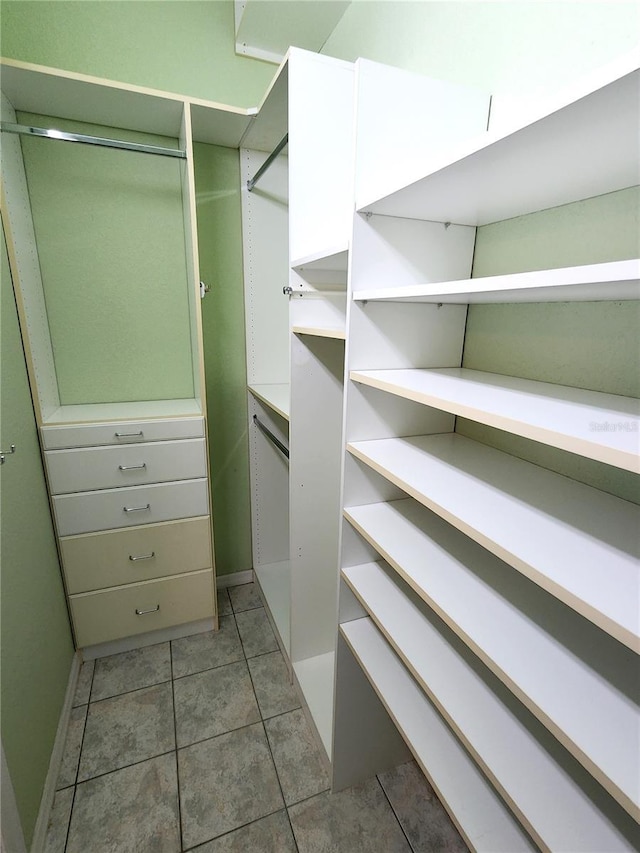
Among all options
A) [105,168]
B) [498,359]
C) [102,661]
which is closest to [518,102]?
[498,359]

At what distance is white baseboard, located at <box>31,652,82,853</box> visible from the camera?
47.4 inches

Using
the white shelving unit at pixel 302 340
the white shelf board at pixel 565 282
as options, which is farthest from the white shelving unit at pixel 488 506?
the white shelving unit at pixel 302 340

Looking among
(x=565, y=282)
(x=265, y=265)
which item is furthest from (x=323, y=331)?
(x=265, y=265)

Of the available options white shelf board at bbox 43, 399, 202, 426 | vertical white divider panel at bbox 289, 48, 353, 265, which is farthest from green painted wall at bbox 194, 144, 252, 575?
vertical white divider panel at bbox 289, 48, 353, 265

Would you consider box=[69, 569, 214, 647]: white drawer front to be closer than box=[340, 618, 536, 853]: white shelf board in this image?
No

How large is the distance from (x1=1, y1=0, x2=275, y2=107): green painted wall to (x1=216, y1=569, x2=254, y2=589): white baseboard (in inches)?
96.7

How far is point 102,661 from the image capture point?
1881 mm

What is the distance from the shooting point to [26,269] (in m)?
1.55

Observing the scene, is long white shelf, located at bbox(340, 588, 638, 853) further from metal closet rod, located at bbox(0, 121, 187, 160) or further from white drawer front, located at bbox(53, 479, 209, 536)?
metal closet rod, located at bbox(0, 121, 187, 160)

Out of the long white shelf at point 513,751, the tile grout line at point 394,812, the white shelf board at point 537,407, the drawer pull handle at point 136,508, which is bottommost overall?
the tile grout line at point 394,812

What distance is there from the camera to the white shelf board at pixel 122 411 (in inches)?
65.7

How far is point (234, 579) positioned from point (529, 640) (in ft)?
6.62

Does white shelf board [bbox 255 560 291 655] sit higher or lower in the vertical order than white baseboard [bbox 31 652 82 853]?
higher

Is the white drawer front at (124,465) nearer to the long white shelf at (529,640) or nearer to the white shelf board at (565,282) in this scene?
the long white shelf at (529,640)
